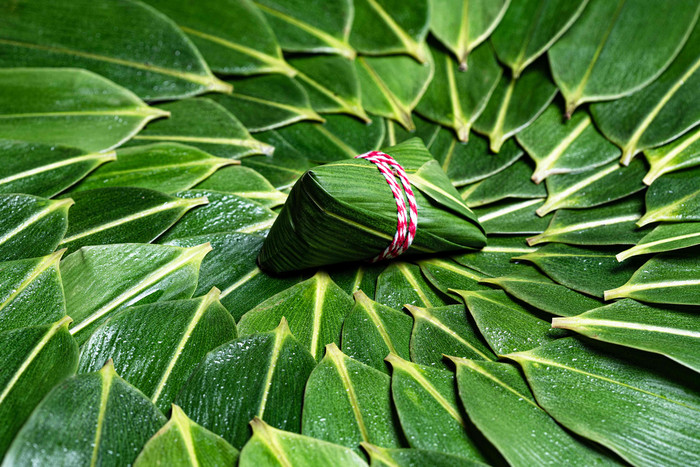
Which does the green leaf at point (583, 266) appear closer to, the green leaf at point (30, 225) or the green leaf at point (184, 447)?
the green leaf at point (184, 447)

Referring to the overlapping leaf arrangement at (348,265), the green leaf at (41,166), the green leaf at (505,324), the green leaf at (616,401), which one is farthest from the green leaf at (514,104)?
the green leaf at (41,166)

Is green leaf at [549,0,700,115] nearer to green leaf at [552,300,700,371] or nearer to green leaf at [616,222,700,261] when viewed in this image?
green leaf at [616,222,700,261]

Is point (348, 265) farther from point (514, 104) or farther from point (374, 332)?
point (514, 104)

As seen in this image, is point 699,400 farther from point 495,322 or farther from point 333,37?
point 333,37

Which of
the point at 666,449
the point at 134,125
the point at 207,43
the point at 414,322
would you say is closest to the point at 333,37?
the point at 207,43

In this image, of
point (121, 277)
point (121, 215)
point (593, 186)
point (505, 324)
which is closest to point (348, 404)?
point (505, 324)

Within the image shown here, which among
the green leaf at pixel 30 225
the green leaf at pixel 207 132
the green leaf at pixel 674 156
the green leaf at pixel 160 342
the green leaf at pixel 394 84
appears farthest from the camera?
the green leaf at pixel 394 84
